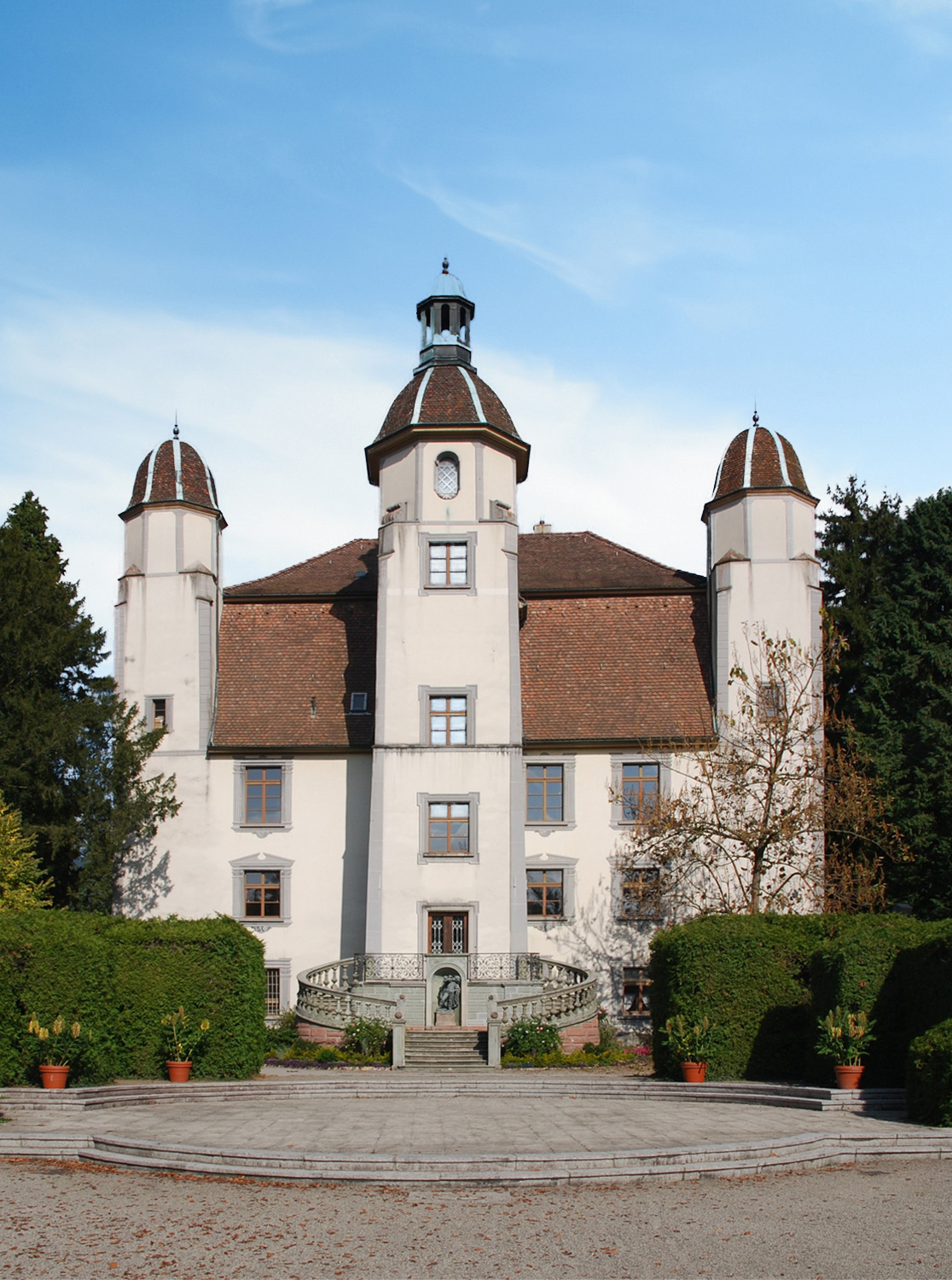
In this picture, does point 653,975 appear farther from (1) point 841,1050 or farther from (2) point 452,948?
(2) point 452,948

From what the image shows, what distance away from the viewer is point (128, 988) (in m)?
22.1

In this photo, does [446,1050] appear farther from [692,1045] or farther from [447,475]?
[447,475]

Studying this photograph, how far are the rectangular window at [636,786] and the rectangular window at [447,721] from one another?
412cm

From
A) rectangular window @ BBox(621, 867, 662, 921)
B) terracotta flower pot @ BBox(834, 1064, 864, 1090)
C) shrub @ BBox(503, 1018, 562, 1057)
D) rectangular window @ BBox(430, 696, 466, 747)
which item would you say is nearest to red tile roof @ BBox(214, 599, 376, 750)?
rectangular window @ BBox(430, 696, 466, 747)

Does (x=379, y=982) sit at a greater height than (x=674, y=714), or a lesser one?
lesser

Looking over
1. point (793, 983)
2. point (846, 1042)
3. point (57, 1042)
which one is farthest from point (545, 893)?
point (57, 1042)

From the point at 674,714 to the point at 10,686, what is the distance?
15.8 m

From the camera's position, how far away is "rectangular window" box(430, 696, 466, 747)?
1267 inches

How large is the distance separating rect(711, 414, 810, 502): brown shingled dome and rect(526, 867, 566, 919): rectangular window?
34.8 feet

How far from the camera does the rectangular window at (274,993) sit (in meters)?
32.1

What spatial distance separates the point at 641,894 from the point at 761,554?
9.01 m

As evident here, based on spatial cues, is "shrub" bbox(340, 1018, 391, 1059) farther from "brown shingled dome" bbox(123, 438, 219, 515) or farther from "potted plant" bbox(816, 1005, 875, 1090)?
"brown shingled dome" bbox(123, 438, 219, 515)

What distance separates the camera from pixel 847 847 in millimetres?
31359

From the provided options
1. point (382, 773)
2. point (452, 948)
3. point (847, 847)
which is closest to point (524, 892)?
point (452, 948)
